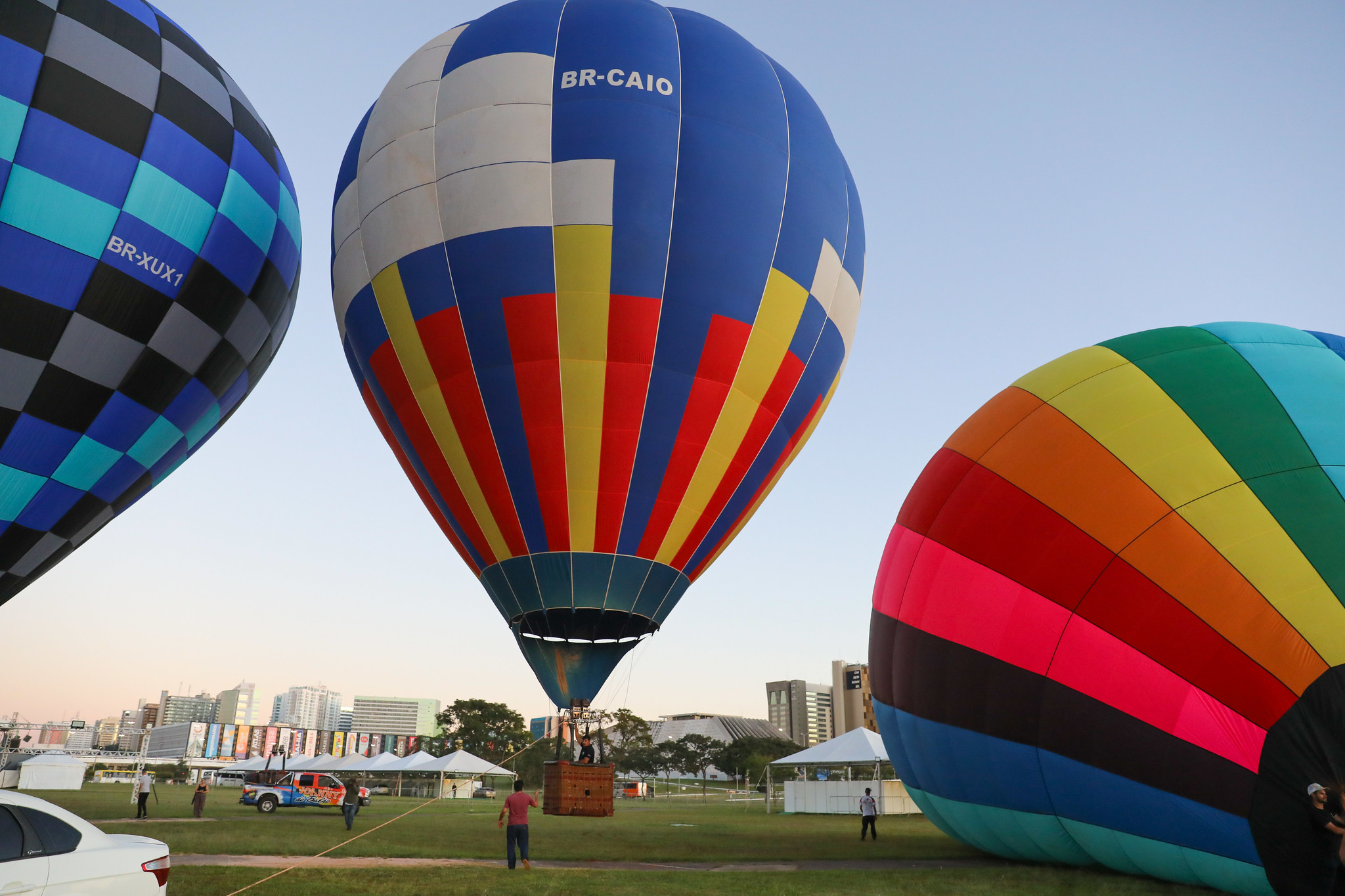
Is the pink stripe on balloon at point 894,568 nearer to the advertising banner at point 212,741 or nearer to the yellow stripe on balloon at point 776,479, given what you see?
the yellow stripe on balloon at point 776,479

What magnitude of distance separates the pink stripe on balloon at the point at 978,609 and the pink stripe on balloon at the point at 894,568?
27 mm

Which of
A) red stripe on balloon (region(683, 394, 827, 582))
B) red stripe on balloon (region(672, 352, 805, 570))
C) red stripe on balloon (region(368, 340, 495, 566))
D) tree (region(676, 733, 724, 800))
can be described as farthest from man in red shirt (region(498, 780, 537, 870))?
tree (region(676, 733, 724, 800))

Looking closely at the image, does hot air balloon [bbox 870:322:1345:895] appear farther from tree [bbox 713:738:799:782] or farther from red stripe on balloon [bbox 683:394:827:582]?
tree [bbox 713:738:799:782]

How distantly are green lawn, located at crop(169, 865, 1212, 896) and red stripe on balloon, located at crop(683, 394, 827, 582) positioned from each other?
4.91 m

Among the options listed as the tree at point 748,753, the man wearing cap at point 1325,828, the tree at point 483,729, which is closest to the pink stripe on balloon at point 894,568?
Answer: the man wearing cap at point 1325,828

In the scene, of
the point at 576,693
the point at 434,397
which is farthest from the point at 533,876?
the point at 434,397

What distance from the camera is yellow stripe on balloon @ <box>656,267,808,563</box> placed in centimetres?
1266

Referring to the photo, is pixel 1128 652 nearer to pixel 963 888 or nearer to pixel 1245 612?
pixel 1245 612

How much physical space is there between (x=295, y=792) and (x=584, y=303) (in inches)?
910

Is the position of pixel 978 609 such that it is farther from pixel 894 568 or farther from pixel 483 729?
pixel 483 729

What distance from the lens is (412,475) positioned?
46.5ft

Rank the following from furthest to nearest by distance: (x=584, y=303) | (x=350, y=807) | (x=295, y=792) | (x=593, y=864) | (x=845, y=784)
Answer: (x=295, y=792)
(x=845, y=784)
(x=350, y=807)
(x=584, y=303)
(x=593, y=864)

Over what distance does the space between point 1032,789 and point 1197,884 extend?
47.4 inches

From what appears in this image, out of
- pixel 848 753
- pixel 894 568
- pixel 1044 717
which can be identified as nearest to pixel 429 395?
pixel 894 568
